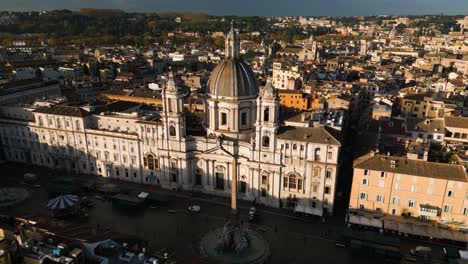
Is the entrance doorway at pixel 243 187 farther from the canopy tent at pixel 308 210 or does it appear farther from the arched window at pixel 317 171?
the arched window at pixel 317 171

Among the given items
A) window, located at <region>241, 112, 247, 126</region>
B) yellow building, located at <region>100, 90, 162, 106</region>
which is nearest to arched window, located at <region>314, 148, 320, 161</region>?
window, located at <region>241, 112, 247, 126</region>

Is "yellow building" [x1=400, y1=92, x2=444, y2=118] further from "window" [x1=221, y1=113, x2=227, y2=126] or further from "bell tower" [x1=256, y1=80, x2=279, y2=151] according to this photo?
"window" [x1=221, y1=113, x2=227, y2=126]

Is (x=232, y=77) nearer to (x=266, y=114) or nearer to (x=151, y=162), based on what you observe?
(x=266, y=114)

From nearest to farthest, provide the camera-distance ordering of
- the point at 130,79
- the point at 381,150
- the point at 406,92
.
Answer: the point at 381,150 → the point at 406,92 → the point at 130,79

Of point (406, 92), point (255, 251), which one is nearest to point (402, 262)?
point (255, 251)

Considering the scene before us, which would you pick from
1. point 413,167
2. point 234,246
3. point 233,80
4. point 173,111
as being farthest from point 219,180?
point 413,167

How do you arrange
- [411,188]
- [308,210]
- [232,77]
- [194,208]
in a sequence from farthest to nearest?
[232,77], [194,208], [308,210], [411,188]

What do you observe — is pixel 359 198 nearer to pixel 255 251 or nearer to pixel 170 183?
pixel 255 251
